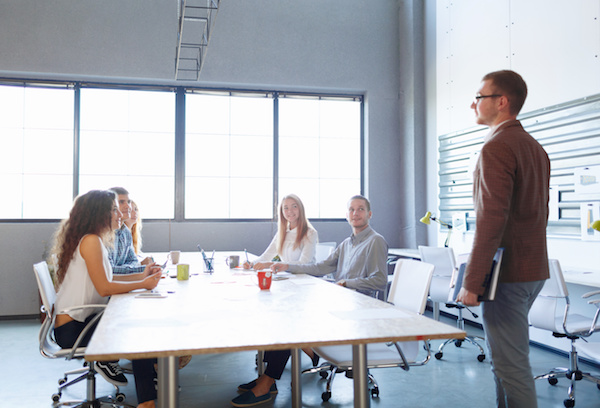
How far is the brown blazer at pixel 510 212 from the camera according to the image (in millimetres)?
1775

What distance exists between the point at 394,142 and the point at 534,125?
2348 mm

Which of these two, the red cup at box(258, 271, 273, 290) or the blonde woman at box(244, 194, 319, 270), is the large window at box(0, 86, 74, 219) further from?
the red cup at box(258, 271, 273, 290)

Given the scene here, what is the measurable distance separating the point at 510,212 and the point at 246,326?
41.1 inches

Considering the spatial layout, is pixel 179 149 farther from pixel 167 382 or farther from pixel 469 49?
pixel 167 382

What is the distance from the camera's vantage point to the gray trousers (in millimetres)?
1766

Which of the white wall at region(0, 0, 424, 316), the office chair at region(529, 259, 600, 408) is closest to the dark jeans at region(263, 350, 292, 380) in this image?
the office chair at region(529, 259, 600, 408)

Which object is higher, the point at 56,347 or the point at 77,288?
the point at 77,288

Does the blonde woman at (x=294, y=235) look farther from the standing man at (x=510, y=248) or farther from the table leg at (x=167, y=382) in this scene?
the table leg at (x=167, y=382)

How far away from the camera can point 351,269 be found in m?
3.12

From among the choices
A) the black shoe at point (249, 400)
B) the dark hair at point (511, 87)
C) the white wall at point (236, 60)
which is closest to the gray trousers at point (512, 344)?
the dark hair at point (511, 87)

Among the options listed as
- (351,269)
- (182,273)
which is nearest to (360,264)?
(351,269)

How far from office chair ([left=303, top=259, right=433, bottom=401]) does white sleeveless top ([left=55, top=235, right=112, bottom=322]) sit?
118 cm

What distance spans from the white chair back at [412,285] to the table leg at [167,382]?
47.4 inches

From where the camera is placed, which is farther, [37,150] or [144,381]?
[37,150]
